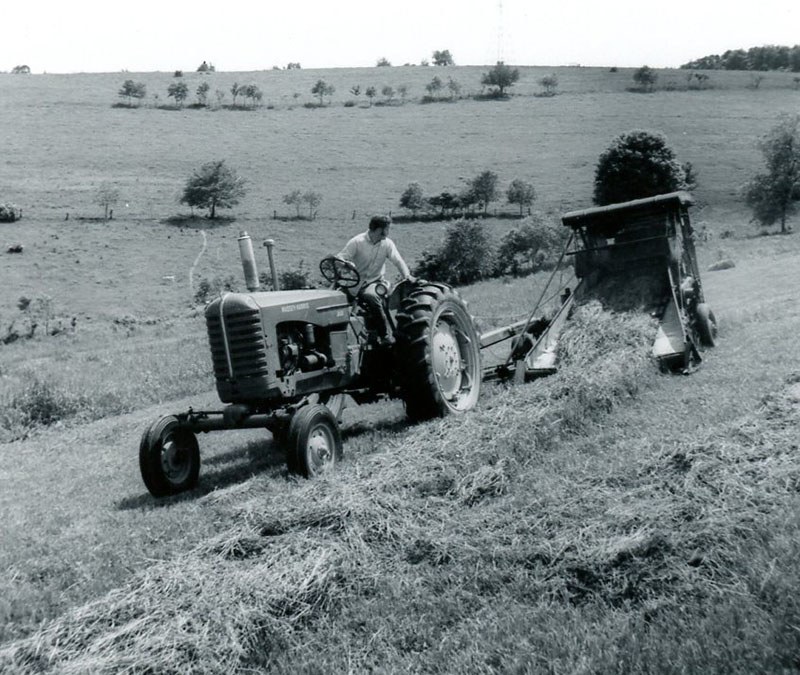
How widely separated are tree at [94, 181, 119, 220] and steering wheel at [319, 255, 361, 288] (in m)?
45.7

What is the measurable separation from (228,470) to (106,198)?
46.8m

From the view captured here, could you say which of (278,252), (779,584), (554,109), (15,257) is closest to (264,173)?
(278,252)

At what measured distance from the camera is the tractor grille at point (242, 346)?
265 inches

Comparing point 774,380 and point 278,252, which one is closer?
point 774,380

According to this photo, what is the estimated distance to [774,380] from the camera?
7754 mm

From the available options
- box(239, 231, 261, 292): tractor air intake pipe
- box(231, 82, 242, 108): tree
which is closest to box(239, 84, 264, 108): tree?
box(231, 82, 242, 108): tree

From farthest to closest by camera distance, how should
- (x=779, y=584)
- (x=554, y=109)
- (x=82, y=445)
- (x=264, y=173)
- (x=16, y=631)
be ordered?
(x=554, y=109), (x=264, y=173), (x=82, y=445), (x=16, y=631), (x=779, y=584)

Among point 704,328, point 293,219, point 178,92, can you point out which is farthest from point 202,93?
point 704,328

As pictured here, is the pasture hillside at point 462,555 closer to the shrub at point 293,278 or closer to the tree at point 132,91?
the shrub at point 293,278

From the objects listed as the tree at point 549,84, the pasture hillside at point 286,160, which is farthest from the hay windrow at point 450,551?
the tree at point 549,84

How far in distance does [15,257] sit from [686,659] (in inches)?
1819

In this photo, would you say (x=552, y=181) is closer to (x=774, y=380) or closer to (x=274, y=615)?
(x=774, y=380)

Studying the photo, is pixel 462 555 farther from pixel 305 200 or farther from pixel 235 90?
pixel 235 90

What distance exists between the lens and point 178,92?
75125mm
